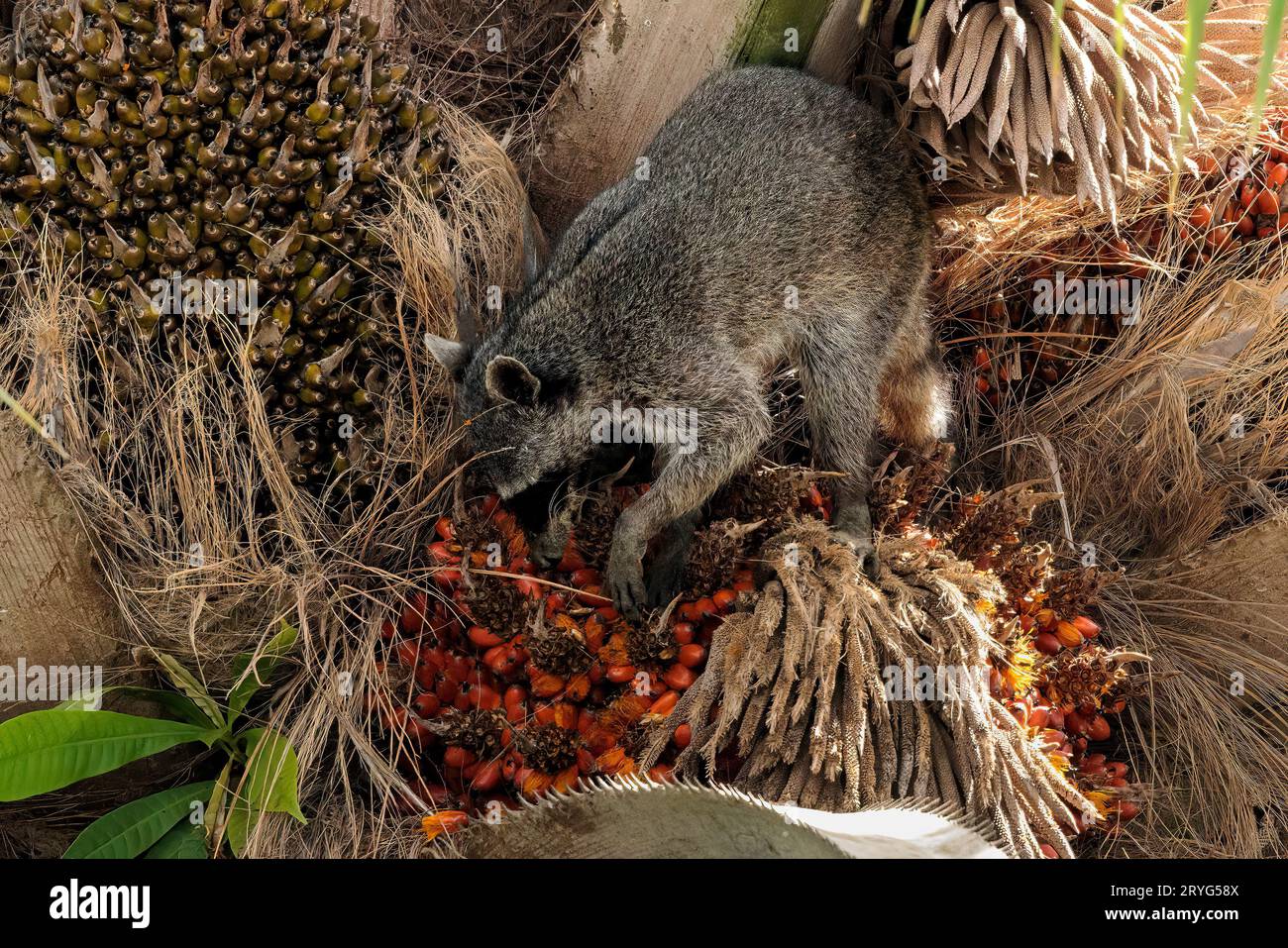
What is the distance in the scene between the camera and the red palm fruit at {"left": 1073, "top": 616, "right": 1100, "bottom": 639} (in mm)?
3160

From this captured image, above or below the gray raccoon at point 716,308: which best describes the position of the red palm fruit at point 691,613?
below

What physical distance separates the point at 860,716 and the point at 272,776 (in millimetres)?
1434

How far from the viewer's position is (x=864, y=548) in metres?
3.27

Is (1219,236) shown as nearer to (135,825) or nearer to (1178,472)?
(1178,472)

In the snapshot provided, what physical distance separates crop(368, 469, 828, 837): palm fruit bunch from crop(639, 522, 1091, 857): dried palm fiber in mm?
125

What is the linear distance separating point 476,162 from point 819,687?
193 cm

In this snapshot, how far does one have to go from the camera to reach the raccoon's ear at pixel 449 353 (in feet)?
10.4

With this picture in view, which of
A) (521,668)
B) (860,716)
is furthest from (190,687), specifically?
→ (860,716)

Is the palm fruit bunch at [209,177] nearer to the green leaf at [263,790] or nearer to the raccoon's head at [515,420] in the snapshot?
the raccoon's head at [515,420]

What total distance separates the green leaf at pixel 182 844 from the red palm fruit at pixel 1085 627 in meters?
2.39

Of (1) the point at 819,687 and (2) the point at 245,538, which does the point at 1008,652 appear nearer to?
(1) the point at 819,687

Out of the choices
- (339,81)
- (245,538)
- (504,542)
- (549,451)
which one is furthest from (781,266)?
(245,538)

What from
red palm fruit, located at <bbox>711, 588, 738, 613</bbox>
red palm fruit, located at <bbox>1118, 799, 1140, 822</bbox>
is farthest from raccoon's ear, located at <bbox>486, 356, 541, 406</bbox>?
red palm fruit, located at <bbox>1118, 799, 1140, 822</bbox>

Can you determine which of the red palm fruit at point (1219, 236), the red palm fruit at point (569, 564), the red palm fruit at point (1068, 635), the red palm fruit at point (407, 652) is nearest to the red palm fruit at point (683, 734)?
the red palm fruit at point (569, 564)
